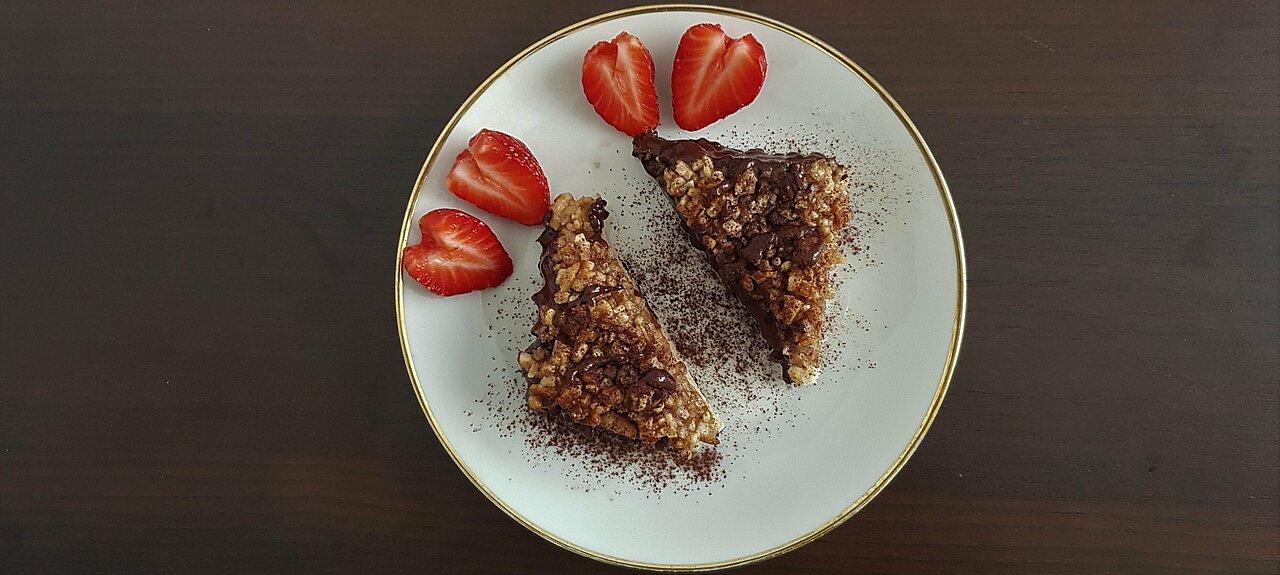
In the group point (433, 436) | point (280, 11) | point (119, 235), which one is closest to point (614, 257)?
point (433, 436)

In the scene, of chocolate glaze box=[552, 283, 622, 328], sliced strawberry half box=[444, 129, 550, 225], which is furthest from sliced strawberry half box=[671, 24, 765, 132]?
chocolate glaze box=[552, 283, 622, 328]

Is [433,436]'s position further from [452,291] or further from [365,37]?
[365,37]

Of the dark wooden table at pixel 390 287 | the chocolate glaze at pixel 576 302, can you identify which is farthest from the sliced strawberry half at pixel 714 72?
the chocolate glaze at pixel 576 302

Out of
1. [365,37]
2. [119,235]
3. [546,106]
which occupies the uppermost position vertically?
[365,37]

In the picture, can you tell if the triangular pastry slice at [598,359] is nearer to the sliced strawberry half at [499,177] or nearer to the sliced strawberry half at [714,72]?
the sliced strawberry half at [499,177]

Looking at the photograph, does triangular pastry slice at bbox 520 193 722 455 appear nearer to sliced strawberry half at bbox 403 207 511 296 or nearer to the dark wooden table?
sliced strawberry half at bbox 403 207 511 296

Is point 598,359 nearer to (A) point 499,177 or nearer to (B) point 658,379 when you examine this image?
(B) point 658,379
